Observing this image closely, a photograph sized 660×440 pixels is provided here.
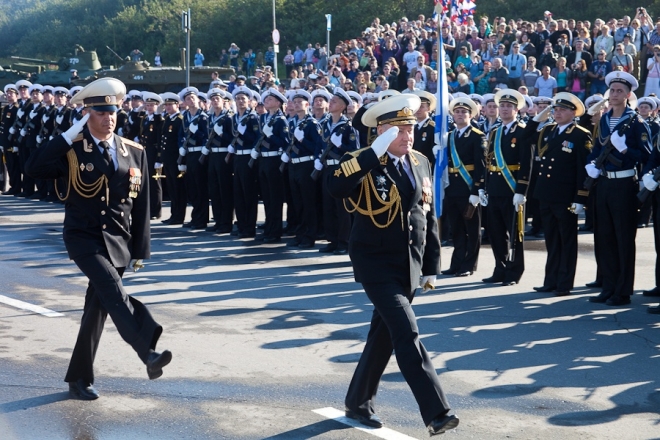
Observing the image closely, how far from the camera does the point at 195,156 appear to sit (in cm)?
1590

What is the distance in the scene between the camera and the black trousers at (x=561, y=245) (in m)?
10.3

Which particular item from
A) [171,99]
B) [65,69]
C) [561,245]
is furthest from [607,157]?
[65,69]

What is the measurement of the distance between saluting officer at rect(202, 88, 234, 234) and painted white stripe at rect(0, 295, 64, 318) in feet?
17.7

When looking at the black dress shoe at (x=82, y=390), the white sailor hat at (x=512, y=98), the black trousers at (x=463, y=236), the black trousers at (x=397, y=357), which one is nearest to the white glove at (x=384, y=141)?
the black trousers at (x=397, y=357)

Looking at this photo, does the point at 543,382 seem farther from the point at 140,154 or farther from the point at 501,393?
the point at 140,154

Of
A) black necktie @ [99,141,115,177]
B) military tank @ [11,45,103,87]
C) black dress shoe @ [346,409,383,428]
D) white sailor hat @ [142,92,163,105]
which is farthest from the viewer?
military tank @ [11,45,103,87]

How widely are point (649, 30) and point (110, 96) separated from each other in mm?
17912

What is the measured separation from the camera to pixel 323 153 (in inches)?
522

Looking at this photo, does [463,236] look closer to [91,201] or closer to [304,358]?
[304,358]

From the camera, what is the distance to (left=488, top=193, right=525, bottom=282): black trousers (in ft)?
35.6

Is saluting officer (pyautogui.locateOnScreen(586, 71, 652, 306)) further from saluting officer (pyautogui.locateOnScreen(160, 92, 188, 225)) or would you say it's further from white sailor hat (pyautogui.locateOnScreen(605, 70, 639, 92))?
saluting officer (pyautogui.locateOnScreen(160, 92, 188, 225))

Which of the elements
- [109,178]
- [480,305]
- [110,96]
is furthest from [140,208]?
[480,305]

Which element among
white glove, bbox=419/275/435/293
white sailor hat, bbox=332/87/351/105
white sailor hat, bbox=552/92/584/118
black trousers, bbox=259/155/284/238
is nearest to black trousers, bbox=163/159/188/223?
black trousers, bbox=259/155/284/238

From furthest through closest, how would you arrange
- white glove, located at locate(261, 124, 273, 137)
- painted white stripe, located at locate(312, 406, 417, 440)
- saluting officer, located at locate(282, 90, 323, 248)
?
white glove, located at locate(261, 124, 273, 137), saluting officer, located at locate(282, 90, 323, 248), painted white stripe, located at locate(312, 406, 417, 440)
